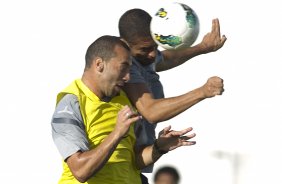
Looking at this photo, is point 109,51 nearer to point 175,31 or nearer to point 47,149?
point 175,31

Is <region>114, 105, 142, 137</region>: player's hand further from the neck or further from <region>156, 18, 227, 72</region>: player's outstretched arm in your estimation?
<region>156, 18, 227, 72</region>: player's outstretched arm

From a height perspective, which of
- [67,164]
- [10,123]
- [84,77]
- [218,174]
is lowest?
[218,174]

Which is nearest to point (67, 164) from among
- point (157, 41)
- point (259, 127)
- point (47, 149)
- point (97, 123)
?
point (97, 123)

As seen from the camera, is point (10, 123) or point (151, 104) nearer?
point (151, 104)

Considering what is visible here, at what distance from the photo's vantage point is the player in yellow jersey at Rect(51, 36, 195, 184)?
6879 mm

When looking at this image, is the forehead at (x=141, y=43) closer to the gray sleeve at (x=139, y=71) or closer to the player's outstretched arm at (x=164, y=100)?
the gray sleeve at (x=139, y=71)

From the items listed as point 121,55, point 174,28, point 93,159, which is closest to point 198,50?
point 174,28

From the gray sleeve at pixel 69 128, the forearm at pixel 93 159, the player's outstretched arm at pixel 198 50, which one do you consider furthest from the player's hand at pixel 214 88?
the player's outstretched arm at pixel 198 50

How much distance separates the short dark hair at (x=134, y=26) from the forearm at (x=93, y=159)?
1.01 m

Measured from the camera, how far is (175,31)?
25.1ft

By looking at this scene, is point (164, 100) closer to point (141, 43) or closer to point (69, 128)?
point (141, 43)

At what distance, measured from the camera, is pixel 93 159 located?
6844mm

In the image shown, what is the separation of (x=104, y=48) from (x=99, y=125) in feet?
1.58

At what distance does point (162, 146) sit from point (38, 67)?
3.90 m
